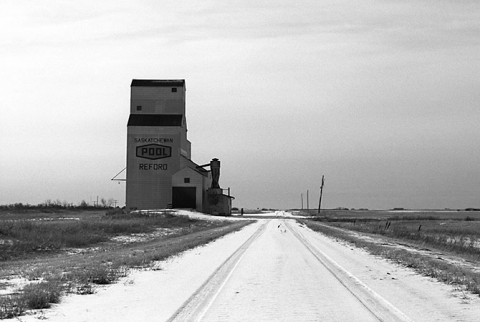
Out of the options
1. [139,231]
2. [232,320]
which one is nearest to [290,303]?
[232,320]

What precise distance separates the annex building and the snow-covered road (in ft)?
191

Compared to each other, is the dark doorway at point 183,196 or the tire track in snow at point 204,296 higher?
the dark doorway at point 183,196

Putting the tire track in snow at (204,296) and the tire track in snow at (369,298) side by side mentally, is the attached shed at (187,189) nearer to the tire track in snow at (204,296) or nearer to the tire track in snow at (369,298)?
the tire track in snow at (204,296)

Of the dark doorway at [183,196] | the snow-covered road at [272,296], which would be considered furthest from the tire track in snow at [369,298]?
the dark doorway at [183,196]

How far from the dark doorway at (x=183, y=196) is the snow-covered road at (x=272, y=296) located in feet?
190

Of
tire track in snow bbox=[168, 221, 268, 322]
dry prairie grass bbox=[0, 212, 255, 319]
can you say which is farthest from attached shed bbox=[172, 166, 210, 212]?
tire track in snow bbox=[168, 221, 268, 322]

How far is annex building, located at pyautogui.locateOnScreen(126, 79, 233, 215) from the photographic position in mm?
75938

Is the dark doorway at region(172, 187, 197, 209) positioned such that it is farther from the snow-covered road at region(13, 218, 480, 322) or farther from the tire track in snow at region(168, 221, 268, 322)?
the tire track in snow at region(168, 221, 268, 322)

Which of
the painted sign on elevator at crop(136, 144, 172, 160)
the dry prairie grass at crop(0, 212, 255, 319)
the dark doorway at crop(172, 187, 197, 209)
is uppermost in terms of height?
the painted sign on elevator at crop(136, 144, 172, 160)

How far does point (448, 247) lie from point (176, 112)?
2113 inches

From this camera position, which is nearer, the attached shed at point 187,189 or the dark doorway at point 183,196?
the attached shed at point 187,189

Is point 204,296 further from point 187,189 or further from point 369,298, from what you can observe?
point 187,189

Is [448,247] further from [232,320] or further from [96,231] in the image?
[232,320]

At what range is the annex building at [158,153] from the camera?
75.9m
